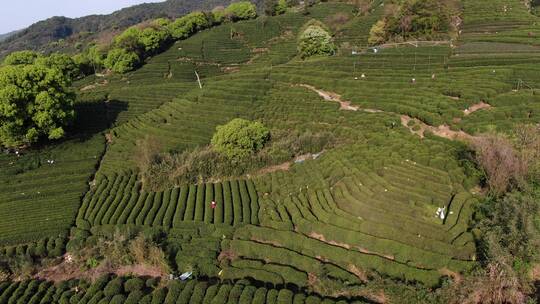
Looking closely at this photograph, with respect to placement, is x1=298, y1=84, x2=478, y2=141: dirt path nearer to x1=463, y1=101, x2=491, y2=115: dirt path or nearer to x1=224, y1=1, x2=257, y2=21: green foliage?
x1=463, y1=101, x2=491, y2=115: dirt path

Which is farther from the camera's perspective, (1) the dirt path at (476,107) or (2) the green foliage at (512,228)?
(1) the dirt path at (476,107)

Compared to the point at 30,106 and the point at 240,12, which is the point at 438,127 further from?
the point at 240,12

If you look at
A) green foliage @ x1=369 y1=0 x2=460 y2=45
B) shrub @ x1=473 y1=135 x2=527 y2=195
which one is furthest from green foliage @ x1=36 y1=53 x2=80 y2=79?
shrub @ x1=473 y1=135 x2=527 y2=195

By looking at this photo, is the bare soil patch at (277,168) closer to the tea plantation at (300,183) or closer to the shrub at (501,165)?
the tea plantation at (300,183)

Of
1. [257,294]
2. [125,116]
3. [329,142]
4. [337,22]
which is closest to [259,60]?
[337,22]

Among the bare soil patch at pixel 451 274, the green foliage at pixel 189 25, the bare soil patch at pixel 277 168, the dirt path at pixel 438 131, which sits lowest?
the bare soil patch at pixel 451 274

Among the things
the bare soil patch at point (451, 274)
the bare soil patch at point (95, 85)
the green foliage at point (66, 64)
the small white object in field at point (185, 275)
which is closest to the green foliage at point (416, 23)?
the bare soil patch at point (451, 274)

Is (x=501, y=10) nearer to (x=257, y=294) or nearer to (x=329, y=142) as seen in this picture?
(x=329, y=142)

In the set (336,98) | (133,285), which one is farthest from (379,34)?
(133,285)
